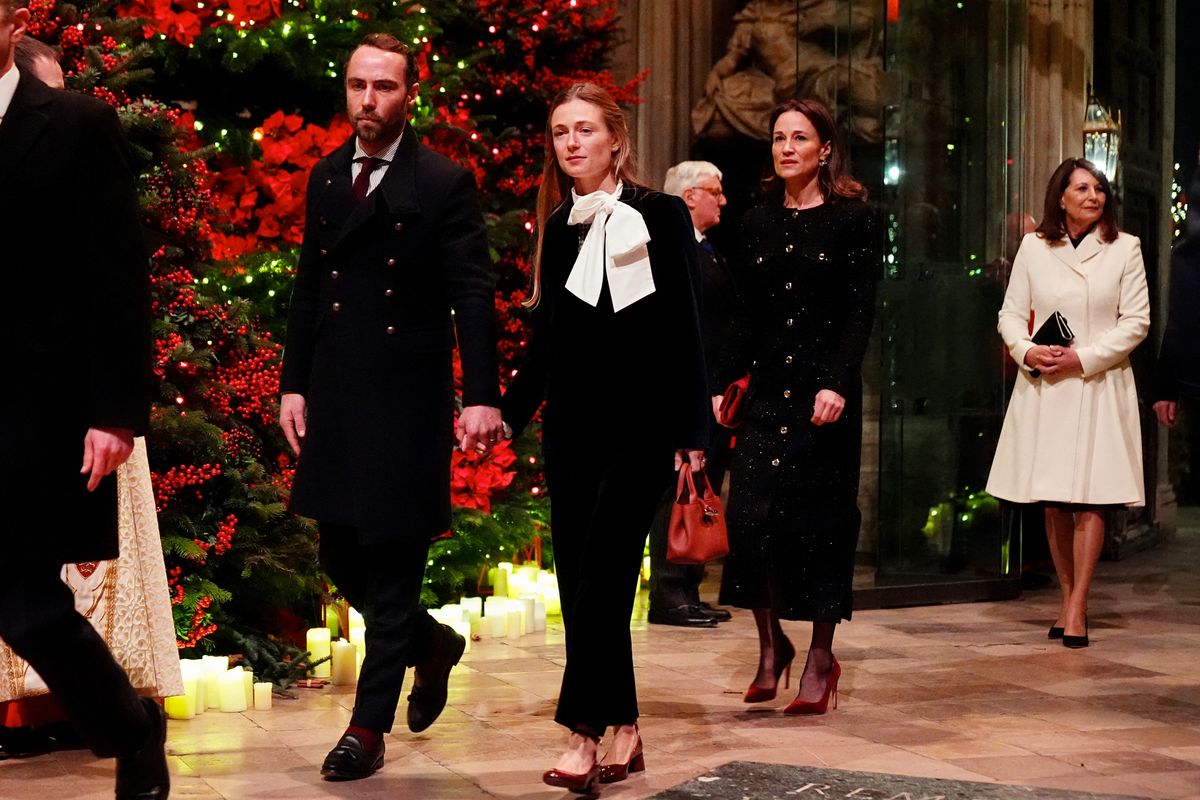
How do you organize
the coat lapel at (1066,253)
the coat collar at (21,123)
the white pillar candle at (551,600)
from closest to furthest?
the coat collar at (21,123), the coat lapel at (1066,253), the white pillar candle at (551,600)

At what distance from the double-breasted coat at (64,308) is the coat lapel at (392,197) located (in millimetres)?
1049

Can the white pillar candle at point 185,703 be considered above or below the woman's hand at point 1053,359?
below

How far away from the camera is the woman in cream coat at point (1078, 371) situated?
707 cm

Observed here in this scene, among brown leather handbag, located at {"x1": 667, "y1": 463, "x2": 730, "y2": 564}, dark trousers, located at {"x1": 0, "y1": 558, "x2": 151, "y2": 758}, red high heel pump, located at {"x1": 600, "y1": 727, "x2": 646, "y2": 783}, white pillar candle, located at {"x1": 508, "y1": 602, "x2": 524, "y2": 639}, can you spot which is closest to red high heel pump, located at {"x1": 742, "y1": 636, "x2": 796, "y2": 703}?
brown leather handbag, located at {"x1": 667, "y1": 463, "x2": 730, "y2": 564}

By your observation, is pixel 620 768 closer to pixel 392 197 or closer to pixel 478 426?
pixel 478 426

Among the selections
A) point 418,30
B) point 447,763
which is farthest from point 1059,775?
point 418,30

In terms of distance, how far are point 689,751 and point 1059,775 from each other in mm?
1018

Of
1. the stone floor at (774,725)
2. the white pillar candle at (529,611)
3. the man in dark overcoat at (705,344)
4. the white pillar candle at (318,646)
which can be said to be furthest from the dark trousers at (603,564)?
the white pillar candle at (529,611)

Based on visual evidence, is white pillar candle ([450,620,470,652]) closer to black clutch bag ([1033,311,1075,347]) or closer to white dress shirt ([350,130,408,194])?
white dress shirt ([350,130,408,194])

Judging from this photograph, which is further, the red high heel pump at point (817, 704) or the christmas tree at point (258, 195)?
the christmas tree at point (258, 195)

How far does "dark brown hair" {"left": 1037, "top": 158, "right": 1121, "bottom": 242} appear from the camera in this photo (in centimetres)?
708

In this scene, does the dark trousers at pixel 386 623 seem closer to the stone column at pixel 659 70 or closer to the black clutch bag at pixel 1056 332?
the black clutch bag at pixel 1056 332

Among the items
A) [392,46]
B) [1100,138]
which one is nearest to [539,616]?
[392,46]

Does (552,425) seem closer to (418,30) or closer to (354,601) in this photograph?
(354,601)
